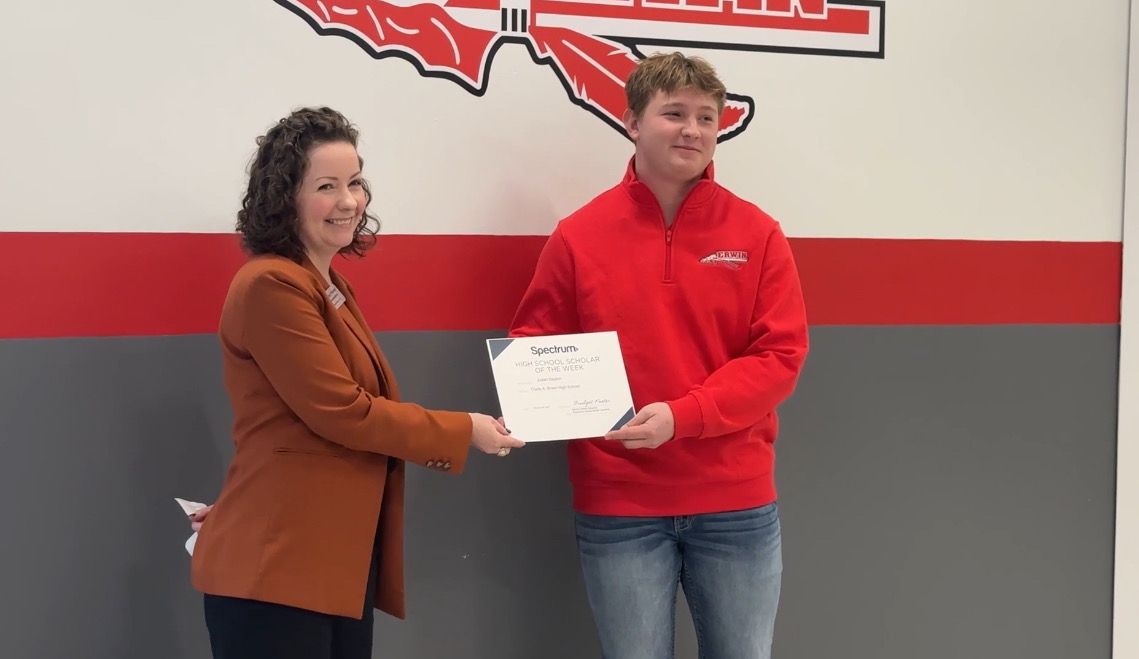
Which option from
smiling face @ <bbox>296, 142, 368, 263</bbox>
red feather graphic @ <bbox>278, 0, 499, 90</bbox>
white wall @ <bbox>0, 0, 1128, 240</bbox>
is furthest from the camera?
red feather graphic @ <bbox>278, 0, 499, 90</bbox>

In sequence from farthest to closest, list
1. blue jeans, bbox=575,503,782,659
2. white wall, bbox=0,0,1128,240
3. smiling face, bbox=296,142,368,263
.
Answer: white wall, bbox=0,0,1128,240 < blue jeans, bbox=575,503,782,659 < smiling face, bbox=296,142,368,263

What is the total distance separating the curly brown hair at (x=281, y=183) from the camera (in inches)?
70.9

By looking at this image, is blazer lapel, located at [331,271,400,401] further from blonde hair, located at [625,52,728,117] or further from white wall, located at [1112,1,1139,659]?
white wall, located at [1112,1,1139,659]

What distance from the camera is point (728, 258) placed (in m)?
2.12

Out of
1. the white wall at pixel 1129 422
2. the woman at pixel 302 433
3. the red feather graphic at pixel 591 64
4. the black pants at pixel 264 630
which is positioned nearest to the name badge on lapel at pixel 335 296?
the woman at pixel 302 433

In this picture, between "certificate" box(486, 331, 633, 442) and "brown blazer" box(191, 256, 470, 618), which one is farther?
Result: "certificate" box(486, 331, 633, 442)

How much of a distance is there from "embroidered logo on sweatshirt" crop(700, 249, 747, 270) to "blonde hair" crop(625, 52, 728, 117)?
314 millimetres

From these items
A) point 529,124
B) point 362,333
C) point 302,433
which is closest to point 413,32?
point 529,124

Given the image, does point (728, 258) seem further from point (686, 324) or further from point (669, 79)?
point (669, 79)

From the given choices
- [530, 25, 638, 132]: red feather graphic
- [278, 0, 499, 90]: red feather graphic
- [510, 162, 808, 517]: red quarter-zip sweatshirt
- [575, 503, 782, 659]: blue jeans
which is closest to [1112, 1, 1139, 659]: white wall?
[510, 162, 808, 517]: red quarter-zip sweatshirt

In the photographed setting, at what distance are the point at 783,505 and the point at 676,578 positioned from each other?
62 centimetres

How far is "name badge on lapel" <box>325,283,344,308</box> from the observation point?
73.6 inches

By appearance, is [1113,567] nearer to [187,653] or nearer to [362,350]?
[362,350]

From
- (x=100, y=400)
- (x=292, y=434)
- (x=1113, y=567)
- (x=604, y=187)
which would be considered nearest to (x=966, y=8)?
(x=604, y=187)
